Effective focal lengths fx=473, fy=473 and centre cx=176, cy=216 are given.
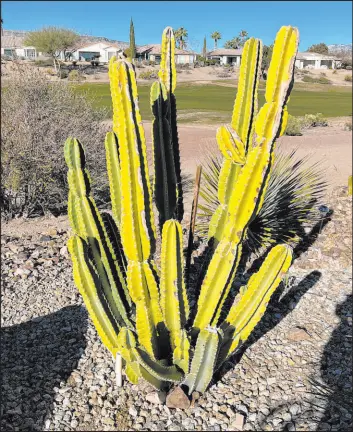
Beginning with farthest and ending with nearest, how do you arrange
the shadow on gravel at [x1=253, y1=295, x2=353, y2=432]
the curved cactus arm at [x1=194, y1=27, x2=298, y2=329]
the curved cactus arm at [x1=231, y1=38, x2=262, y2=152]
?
the curved cactus arm at [x1=231, y1=38, x2=262, y2=152], the shadow on gravel at [x1=253, y1=295, x2=353, y2=432], the curved cactus arm at [x1=194, y1=27, x2=298, y2=329]

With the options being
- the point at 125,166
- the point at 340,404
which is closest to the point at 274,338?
the point at 340,404

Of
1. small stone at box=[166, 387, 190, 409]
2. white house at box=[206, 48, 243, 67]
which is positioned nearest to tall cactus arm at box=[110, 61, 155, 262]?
small stone at box=[166, 387, 190, 409]

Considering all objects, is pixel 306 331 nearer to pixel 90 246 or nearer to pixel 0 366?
pixel 90 246

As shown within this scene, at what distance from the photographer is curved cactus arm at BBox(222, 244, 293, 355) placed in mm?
3541

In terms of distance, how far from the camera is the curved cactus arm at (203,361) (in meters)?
3.21

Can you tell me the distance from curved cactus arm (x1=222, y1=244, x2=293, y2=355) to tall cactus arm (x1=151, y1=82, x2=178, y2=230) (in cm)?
90

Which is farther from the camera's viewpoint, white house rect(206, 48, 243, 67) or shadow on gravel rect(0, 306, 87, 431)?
white house rect(206, 48, 243, 67)

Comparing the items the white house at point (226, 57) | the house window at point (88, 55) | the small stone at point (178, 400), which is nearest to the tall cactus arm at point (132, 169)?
the small stone at point (178, 400)

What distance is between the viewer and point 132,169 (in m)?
3.13

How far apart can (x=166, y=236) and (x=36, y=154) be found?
191 inches

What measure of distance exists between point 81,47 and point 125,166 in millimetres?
66510

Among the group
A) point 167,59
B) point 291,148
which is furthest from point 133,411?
point 291,148

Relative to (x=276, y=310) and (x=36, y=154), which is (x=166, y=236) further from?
(x=36, y=154)

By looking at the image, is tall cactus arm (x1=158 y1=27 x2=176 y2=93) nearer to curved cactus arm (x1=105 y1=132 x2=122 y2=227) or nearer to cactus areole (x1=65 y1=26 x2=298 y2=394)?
cactus areole (x1=65 y1=26 x2=298 y2=394)
